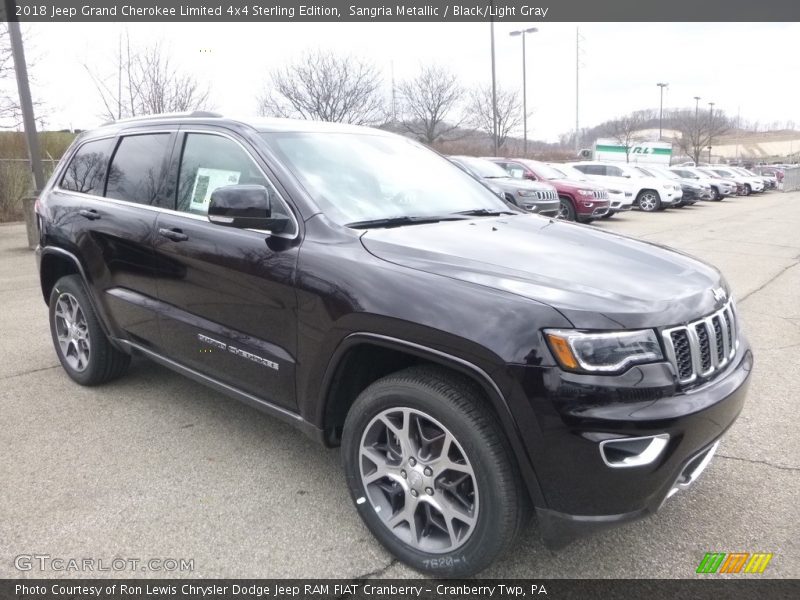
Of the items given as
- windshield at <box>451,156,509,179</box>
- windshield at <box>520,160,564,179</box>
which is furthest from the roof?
windshield at <box>520,160,564,179</box>

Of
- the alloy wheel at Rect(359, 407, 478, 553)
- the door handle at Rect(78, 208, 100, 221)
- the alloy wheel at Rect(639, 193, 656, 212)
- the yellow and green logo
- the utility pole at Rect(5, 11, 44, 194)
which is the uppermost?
the utility pole at Rect(5, 11, 44, 194)

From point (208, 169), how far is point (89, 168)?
4.89ft

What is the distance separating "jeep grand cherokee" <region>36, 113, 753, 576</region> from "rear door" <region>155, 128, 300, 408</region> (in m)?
0.01

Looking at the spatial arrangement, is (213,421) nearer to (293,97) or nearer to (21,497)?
(21,497)

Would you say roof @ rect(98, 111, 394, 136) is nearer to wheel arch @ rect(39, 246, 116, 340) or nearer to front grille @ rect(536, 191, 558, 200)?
wheel arch @ rect(39, 246, 116, 340)

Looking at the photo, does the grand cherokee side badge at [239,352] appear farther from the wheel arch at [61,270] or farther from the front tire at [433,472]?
the wheel arch at [61,270]

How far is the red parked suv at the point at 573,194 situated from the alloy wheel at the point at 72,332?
40.2ft

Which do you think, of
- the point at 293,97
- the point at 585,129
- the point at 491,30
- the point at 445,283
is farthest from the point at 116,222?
the point at 585,129

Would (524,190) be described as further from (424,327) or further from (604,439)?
(604,439)

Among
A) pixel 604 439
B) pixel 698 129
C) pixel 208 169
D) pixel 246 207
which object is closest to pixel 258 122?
pixel 208 169

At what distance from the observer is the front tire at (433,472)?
2.24 m

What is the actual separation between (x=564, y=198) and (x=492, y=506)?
1430cm

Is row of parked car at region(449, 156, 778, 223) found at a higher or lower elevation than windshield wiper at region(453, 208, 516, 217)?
lower

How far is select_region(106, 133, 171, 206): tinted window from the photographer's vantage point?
3729mm
